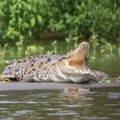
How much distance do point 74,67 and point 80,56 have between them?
0.38 m

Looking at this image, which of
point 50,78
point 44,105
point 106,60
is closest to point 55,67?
point 50,78

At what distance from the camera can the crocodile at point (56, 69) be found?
1550 cm

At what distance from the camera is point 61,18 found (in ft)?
117

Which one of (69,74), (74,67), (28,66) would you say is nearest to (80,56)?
(74,67)

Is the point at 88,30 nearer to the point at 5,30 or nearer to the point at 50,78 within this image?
the point at 5,30

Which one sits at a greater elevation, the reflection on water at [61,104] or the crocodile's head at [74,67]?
the crocodile's head at [74,67]

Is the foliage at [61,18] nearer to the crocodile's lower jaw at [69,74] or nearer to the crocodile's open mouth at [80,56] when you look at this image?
the crocodile's lower jaw at [69,74]

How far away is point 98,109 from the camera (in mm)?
11695

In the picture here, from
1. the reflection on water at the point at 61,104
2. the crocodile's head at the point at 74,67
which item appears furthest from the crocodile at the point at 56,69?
the reflection on water at the point at 61,104

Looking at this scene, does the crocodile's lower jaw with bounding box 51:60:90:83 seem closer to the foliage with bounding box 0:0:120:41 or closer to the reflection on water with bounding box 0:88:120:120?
the reflection on water with bounding box 0:88:120:120

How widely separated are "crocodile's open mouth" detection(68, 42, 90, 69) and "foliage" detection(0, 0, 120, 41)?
1380cm

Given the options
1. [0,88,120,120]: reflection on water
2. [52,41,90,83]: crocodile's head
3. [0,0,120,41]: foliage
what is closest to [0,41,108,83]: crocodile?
[52,41,90,83]: crocodile's head

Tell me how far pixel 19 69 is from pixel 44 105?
518 centimetres

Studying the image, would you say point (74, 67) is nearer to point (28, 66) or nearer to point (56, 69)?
point (56, 69)
